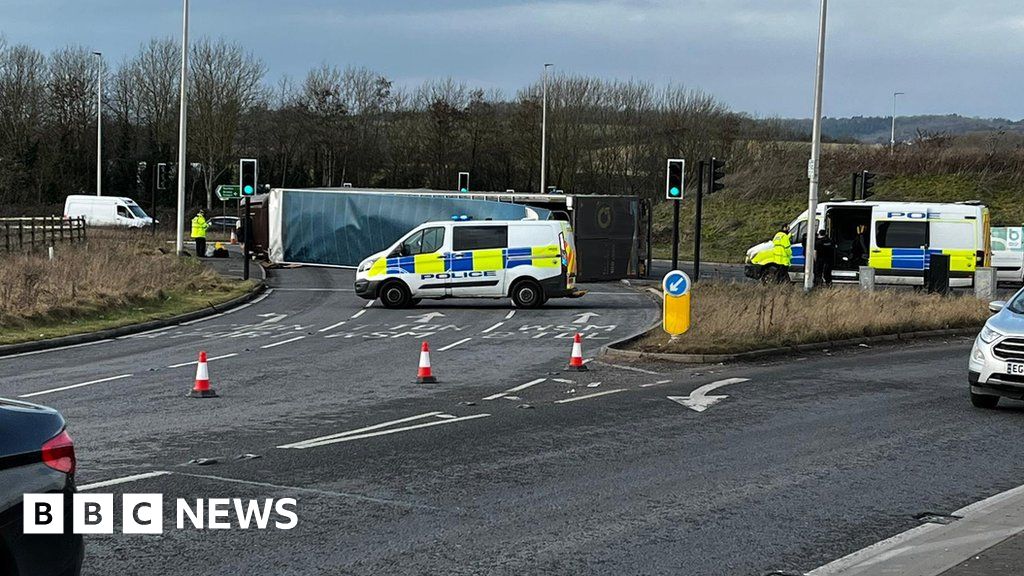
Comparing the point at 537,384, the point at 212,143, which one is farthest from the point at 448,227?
the point at 212,143

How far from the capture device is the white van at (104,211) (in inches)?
2445

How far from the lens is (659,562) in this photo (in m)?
6.93

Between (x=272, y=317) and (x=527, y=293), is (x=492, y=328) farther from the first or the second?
(x=272, y=317)

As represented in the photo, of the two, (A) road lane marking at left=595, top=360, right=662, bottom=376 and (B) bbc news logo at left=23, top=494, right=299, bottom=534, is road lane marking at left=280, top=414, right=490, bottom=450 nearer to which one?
(B) bbc news logo at left=23, top=494, right=299, bottom=534

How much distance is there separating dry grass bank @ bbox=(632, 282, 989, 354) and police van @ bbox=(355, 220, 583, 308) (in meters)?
3.82

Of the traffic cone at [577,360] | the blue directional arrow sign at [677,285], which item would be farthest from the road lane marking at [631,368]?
the blue directional arrow sign at [677,285]

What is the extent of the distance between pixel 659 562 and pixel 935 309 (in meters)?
19.6

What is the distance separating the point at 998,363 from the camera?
13250 mm

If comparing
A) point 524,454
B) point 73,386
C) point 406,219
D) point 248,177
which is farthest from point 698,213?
point 524,454

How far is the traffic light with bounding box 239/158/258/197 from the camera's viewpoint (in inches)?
1289

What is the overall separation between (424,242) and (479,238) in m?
1.34

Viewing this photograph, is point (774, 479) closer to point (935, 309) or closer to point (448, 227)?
point (935, 309)

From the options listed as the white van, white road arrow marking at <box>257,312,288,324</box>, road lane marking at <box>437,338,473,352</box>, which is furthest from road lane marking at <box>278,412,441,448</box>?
the white van

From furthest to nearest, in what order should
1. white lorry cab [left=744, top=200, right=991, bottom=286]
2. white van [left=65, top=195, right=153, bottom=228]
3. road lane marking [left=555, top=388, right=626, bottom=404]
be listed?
white van [left=65, top=195, right=153, bottom=228]
white lorry cab [left=744, top=200, right=991, bottom=286]
road lane marking [left=555, top=388, right=626, bottom=404]
